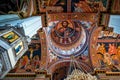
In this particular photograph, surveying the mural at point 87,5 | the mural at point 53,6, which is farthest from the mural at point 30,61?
the mural at point 87,5

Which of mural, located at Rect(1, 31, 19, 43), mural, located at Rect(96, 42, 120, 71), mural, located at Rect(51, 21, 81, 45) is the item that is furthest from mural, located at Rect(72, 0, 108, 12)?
mural, located at Rect(1, 31, 19, 43)

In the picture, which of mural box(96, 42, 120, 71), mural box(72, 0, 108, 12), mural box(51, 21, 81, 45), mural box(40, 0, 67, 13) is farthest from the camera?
mural box(51, 21, 81, 45)

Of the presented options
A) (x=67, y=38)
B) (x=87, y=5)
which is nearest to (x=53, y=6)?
(x=87, y=5)

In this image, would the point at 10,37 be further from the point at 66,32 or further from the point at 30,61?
the point at 66,32

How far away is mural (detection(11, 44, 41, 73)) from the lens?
1233 cm

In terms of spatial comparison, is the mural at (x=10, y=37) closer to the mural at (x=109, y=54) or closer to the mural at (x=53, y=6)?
the mural at (x=53, y=6)

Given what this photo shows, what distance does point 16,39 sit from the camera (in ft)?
17.8

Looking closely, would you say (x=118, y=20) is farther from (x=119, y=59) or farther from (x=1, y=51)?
(x=119, y=59)

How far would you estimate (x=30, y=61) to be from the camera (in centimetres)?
1280

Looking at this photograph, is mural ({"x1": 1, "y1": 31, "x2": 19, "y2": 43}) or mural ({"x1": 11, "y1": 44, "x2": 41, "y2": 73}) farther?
mural ({"x1": 11, "y1": 44, "x2": 41, "y2": 73})

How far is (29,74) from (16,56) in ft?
23.1

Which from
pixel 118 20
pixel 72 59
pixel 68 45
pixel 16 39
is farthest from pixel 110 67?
pixel 16 39

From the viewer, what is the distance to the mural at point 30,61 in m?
12.3

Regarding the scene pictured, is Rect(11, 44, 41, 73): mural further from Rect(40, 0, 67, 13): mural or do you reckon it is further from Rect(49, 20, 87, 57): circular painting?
Rect(40, 0, 67, 13): mural
